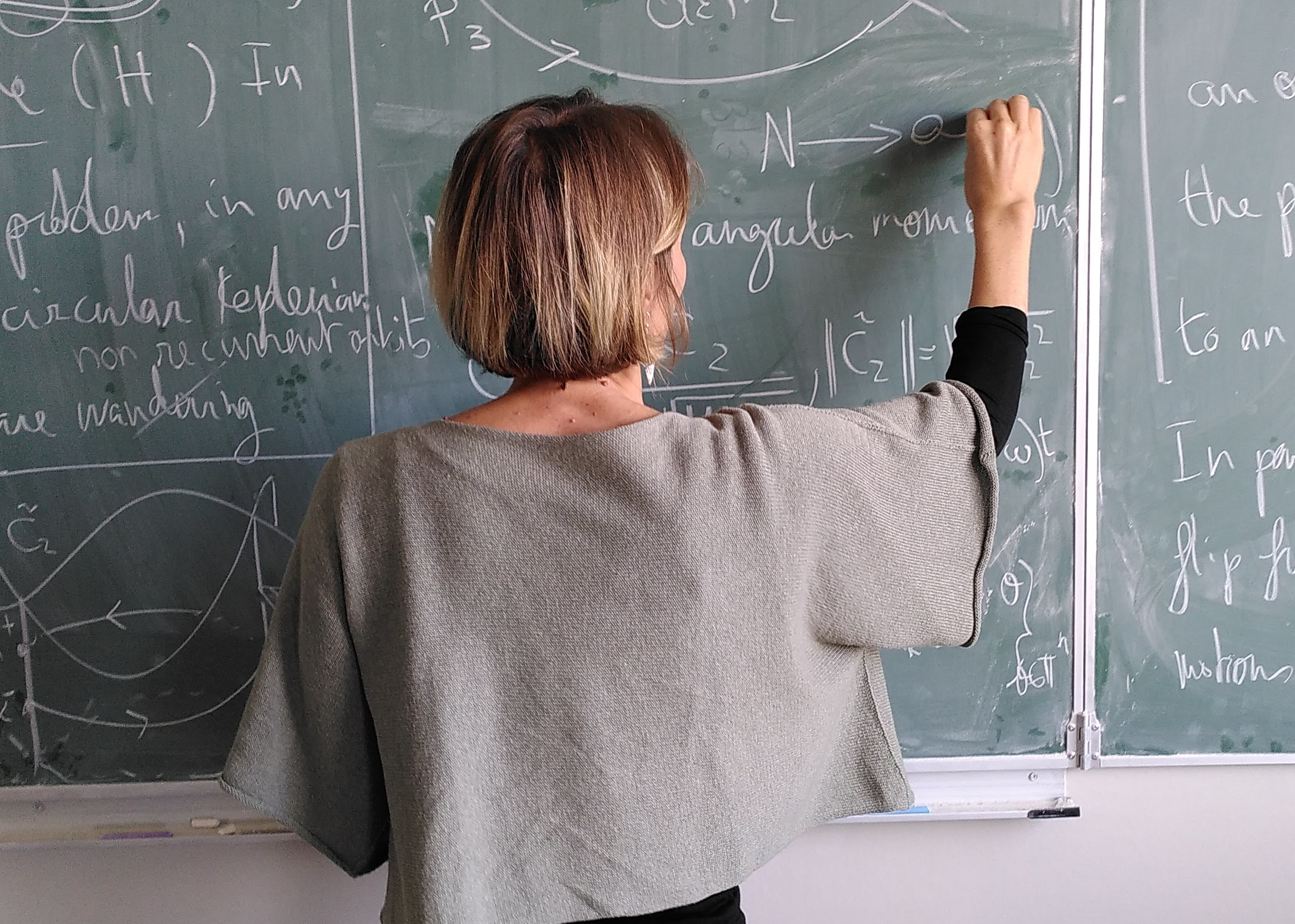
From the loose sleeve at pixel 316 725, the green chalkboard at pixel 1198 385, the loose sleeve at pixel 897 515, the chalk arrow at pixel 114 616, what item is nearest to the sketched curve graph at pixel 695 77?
the green chalkboard at pixel 1198 385

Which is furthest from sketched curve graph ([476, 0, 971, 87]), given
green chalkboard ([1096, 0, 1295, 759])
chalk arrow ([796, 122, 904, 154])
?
green chalkboard ([1096, 0, 1295, 759])

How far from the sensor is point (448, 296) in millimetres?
946

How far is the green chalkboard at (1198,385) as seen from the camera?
127 cm

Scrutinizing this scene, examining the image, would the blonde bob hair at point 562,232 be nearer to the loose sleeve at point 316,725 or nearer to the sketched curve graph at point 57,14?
the loose sleeve at point 316,725

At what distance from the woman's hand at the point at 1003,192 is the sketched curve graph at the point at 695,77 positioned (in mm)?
168

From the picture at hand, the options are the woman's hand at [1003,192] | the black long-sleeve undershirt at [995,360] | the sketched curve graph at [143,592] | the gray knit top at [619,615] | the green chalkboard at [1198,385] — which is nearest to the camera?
the gray knit top at [619,615]

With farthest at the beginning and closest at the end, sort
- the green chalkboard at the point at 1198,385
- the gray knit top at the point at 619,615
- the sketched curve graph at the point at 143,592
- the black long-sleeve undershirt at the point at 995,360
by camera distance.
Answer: the sketched curve graph at the point at 143,592 < the green chalkboard at the point at 1198,385 < the black long-sleeve undershirt at the point at 995,360 < the gray knit top at the point at 619,615

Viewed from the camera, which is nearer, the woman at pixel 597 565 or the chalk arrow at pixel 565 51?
the woman at pixel 597 565

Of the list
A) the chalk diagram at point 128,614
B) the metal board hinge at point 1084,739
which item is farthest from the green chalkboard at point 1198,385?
the chalk diagram at point 128,614

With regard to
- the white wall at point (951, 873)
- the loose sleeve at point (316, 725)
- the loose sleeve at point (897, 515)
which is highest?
the loose sleeve at point (897, 515)

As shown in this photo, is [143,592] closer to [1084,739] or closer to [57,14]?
[57,14]

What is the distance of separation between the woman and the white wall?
0.61 metres

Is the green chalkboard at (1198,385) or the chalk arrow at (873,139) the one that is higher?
the chalk arrow at (873,139)

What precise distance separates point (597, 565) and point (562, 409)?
0.55ft
